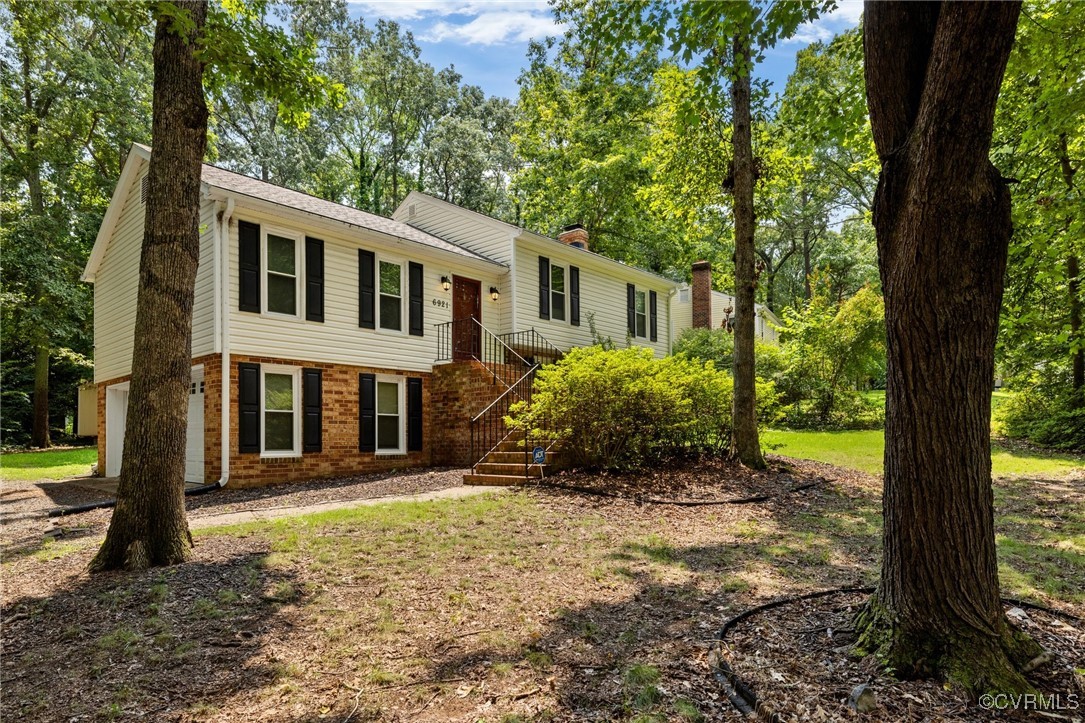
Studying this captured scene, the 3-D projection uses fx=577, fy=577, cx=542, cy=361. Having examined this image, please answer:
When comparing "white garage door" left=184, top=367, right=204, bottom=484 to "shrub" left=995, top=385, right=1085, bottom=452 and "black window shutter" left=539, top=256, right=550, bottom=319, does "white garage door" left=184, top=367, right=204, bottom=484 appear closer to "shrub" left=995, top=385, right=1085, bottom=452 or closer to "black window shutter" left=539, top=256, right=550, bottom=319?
"black window shutter" left=539, top=256, right=550, bottom=319

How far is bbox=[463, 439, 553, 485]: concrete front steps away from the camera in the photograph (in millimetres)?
8562

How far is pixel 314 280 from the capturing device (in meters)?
10.5

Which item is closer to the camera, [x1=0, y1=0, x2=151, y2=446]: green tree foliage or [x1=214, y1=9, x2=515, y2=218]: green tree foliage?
[x1=0, y1=0, x2=151, y2=446]: green tree foliage

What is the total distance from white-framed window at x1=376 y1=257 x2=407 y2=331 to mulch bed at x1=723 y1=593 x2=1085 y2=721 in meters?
9.74

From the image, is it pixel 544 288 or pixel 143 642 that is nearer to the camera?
pixel 143 642

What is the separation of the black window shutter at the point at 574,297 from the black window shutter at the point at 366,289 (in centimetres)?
575

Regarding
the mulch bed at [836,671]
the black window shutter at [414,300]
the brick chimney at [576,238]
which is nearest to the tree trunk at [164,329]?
the mulch bed at [836,671]

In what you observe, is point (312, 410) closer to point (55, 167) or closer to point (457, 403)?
point (457, 403)

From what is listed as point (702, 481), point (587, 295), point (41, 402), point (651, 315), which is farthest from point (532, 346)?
point (41, 402)

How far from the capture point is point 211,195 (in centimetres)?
917

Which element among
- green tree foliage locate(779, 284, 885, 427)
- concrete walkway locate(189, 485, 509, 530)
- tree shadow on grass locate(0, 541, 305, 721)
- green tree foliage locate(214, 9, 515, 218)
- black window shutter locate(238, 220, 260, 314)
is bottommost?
concrete walkway locate(189, 485, 509, 530)

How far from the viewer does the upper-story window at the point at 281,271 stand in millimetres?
9961

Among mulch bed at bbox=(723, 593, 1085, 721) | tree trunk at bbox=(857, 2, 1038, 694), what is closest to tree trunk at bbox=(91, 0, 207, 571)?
mulch bed at bbox=(723, 593, 1085, 721)

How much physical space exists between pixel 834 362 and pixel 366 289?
13451 mm
